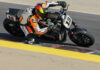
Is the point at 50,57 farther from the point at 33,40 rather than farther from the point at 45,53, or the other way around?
the point at 33,40

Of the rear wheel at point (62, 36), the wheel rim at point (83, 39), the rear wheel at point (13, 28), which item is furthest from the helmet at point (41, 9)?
the wheel rim at point (83, 39)

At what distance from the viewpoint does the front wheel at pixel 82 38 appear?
Answer: 709cm

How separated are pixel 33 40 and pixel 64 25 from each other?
3.88 ft

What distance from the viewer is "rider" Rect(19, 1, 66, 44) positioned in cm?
742

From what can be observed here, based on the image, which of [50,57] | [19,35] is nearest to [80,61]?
[50,57]

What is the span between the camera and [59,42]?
8.00 meters

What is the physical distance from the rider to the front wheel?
0.81 meters

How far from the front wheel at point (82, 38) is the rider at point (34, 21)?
0.81 m

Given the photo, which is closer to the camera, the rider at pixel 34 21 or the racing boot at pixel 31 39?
the rider at pixel 34 21

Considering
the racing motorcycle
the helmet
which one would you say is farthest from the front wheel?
the helmet

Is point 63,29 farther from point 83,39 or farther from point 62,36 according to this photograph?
point 83,39

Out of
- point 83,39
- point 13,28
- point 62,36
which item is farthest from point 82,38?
point 13,28

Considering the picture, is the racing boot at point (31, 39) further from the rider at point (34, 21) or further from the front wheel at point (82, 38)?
the front wheel at point (82, 38)

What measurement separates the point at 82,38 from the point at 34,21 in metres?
1.56
